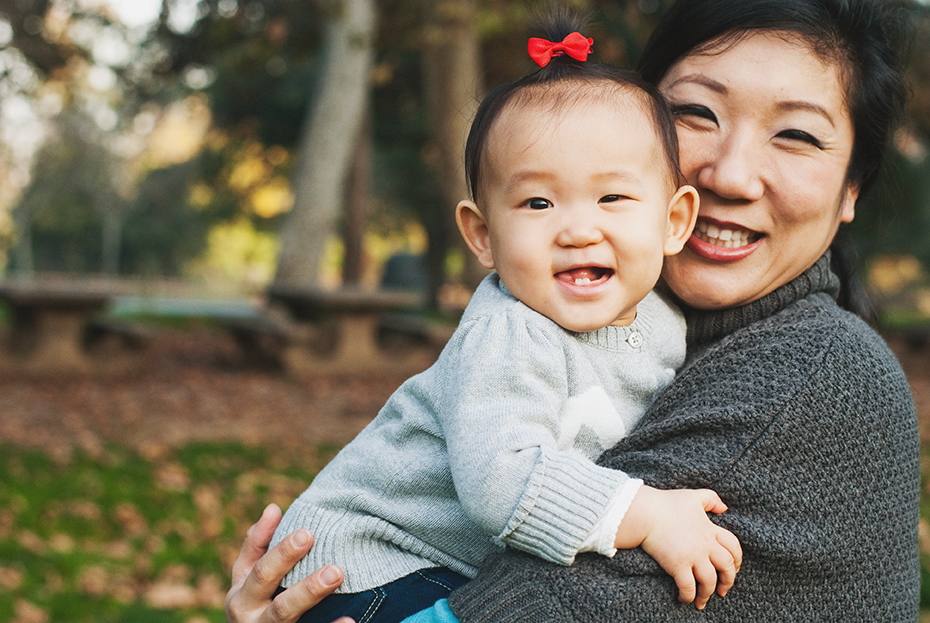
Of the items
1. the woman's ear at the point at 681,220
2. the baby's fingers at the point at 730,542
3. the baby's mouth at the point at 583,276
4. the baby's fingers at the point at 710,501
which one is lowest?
the baby's fingers at the point at 730,542

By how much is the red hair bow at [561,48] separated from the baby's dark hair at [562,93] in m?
0.01

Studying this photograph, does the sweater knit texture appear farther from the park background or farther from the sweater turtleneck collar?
the park background

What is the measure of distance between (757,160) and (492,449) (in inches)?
31.6

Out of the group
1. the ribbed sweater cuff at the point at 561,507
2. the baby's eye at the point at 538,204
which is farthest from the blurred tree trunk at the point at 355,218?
the ribbed sweater cuff at the point at 561,507

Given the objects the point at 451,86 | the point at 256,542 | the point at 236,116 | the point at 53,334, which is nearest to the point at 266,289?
the point at 53,334

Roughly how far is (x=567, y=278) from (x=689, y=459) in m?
0.36

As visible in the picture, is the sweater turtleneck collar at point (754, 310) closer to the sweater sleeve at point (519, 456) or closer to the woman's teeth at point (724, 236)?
the woman's teeth at point (724, 236)

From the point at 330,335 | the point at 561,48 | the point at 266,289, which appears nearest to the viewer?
the point at 561,48

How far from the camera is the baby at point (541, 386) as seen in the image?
1.30 meters

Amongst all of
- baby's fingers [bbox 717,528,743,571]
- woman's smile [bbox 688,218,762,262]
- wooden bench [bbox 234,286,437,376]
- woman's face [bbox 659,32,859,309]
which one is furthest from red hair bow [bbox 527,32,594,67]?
wooden bench [bbox 234,286,437,376]

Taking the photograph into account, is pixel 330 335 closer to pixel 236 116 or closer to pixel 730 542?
pixel 730 542

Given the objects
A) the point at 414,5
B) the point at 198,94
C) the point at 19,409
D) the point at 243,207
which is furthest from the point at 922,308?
→ the point at 19,409

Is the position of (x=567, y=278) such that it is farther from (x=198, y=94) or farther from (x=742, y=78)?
(x=198, y=94)

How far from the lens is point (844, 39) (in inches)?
66.4
